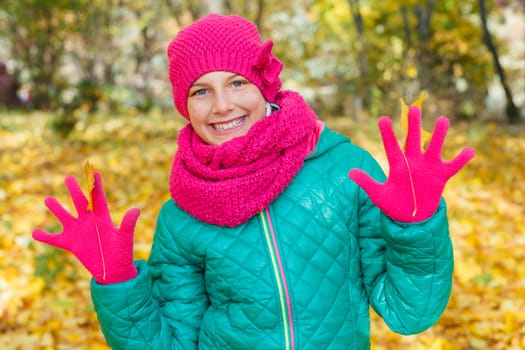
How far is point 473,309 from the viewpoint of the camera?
3.24 m

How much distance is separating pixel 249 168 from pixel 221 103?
18 cm

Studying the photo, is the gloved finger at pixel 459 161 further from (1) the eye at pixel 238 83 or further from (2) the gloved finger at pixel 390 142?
(1) the eye at pixel 238 83

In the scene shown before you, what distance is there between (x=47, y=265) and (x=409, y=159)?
124 inches

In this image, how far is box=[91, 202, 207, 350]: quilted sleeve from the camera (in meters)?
1.39

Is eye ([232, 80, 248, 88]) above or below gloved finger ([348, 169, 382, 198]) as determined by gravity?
above

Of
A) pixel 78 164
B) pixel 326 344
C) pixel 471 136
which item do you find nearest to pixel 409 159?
pixel 326 344

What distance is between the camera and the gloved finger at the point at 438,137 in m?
1.15

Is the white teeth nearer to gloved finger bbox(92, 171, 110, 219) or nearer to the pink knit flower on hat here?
the pink knit flower on hat

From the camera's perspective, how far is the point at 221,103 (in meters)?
1.40

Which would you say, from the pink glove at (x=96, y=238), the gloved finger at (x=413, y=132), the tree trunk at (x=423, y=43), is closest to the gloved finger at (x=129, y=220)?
the pink glove at (x=96, y=238)

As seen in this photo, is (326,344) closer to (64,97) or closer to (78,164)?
(78,164)

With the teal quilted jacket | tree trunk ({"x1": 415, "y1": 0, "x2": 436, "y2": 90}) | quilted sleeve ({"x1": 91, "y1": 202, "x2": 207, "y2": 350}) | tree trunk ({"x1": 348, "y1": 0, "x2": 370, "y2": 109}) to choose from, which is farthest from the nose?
tree trunk ({"x1": 348, "y1": 0, "x2": 370, "y2": 109})

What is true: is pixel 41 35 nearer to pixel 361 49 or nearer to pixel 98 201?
pixel 361 49

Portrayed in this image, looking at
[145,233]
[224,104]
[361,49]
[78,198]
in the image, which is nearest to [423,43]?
[361,49]
